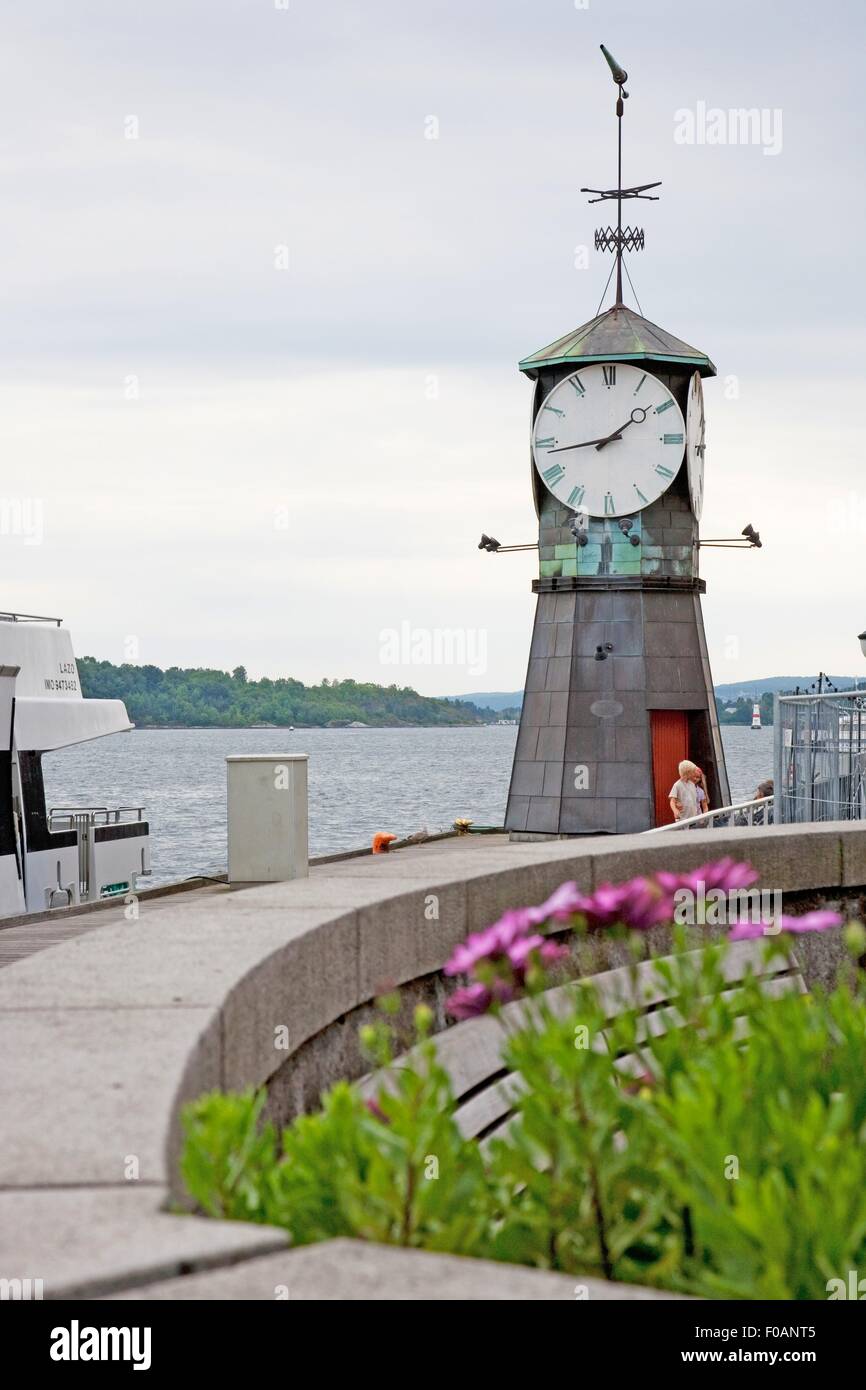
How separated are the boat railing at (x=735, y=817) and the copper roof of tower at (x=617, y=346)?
319 inches

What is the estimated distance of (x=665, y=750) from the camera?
2688 cm

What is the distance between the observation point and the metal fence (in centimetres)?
1509

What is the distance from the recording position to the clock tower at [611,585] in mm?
26391

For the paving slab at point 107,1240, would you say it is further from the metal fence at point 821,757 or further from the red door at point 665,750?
the red door at point 665,750

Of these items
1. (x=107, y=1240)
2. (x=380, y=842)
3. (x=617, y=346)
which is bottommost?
(x=380, y=842)

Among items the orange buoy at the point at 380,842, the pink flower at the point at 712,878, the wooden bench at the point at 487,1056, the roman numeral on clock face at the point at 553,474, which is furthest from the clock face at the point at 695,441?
the pink flower at the point at 712,878

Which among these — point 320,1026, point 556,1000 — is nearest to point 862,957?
point 556,1000

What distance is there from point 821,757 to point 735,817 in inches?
141

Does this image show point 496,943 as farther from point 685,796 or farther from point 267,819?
point 685,796

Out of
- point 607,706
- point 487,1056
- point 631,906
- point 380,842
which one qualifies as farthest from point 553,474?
point 631,906

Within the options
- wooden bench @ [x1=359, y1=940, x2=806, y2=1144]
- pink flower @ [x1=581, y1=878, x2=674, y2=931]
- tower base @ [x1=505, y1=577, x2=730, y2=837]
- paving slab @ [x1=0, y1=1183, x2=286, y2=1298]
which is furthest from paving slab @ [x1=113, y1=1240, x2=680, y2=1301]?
tower base @ [x1=505, y1=577, x2=730, y2=837]

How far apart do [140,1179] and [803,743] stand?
13.4 metres

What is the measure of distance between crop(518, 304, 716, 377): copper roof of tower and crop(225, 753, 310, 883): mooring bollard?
15925mm
